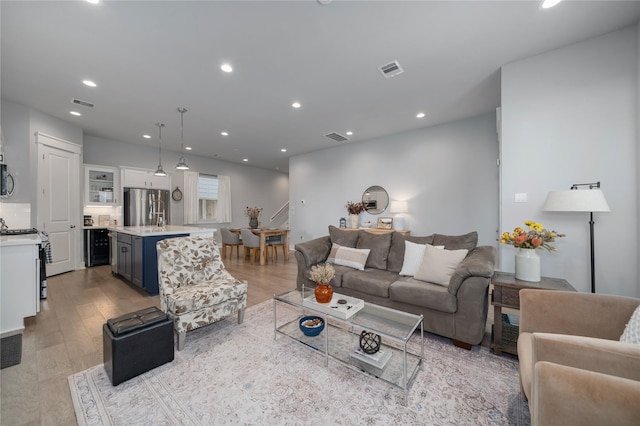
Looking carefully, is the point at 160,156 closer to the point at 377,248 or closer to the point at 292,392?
the point at 377,248

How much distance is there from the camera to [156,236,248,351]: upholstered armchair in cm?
223

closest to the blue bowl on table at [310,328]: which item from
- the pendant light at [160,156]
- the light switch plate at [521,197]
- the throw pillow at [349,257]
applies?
the throw pillow at [349,257]

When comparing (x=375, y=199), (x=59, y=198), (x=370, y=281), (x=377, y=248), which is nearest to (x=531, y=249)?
(x=370, y=281)

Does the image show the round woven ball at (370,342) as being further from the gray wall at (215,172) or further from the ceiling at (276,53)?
the gray wall at (215,172)

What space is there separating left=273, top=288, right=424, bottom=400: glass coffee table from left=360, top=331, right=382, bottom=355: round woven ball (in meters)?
0.04

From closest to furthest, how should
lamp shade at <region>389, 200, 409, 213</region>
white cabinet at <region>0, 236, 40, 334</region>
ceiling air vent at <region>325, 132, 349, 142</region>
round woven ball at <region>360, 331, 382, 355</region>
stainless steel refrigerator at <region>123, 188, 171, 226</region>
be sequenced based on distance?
1. round woven ball at <region>360, 331, 382, 355</region>
2. white cabinet at <region>0, 236, 40, 334</region>
3. lamp shade at <region>389, 200, 409, 213</region>
4. ceiling air vent at <region>325, 132, 349, 142</region>
5. stainless steel refrigerator at <region>123, 188, 171, 226</region>

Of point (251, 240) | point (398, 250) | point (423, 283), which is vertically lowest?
point (423, 283)

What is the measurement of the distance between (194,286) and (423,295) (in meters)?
2.41

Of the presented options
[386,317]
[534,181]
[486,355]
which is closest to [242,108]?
[386,317]

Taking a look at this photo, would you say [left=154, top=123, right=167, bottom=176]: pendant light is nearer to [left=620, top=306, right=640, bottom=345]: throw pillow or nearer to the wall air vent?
the wall air vent

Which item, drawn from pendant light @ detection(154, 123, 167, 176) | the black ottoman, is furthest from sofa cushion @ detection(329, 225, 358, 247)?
pendant light @ detection(154, 123, 167, 176)

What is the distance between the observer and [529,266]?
2219 millimetres

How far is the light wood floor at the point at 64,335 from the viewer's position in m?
1.56

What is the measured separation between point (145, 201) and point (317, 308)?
6140 millimetres
